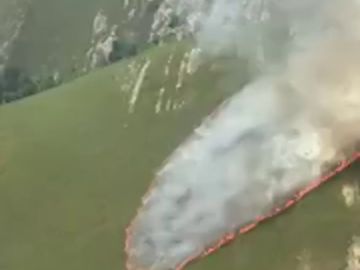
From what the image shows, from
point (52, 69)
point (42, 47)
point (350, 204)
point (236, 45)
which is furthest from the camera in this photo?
point (42, 47)

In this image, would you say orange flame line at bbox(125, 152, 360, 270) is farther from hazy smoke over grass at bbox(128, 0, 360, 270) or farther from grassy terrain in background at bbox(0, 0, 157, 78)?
grassy terrain in background at bbox(0, 0, 157, 78)

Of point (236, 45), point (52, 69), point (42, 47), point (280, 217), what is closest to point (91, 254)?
point (280, 217)

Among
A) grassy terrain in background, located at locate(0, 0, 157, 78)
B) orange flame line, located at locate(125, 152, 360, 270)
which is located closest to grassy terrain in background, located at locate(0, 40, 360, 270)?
orange flame line, located at locate(125, 152, 360, 270)

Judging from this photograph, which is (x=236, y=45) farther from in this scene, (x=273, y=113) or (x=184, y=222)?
(x=184, y=222)

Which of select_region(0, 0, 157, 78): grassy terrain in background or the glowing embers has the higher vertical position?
the glowing embers

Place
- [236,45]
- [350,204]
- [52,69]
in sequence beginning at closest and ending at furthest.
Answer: [350,204], [236,45], [52,69]

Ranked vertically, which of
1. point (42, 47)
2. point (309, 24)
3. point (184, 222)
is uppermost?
point (309, 24)

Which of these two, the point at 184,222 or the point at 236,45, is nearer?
the point at 184,222
